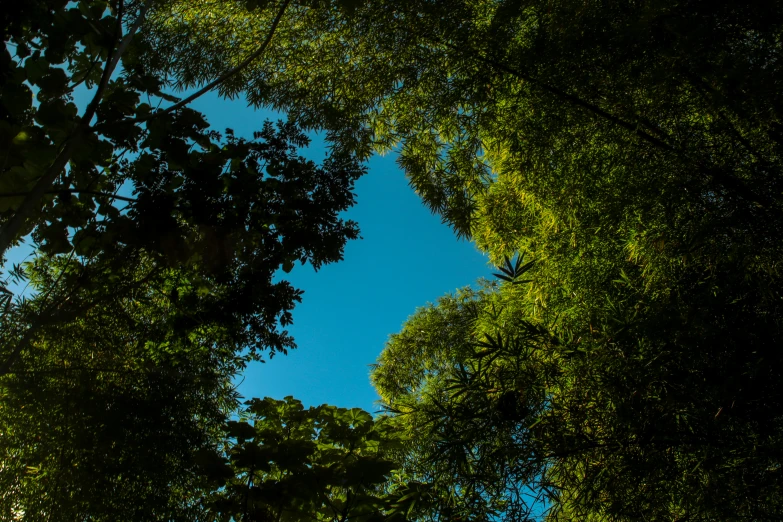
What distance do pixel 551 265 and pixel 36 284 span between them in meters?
2.61

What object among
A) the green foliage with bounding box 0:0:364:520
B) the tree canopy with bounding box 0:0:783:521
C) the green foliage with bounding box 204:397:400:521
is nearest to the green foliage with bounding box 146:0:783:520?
the tree canopy with bounding box 0:0:783:521

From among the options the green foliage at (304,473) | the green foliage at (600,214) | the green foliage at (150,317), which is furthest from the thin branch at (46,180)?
the green foliage at (600,214)

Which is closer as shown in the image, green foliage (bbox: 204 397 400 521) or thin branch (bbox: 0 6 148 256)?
thin branch (bbox: 0 6 148 256)

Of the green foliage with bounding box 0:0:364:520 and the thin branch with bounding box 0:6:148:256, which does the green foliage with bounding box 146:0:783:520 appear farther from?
the thin branch with bounding box 0:6:148:256

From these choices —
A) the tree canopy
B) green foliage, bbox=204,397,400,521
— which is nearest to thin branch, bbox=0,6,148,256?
the tree canopy

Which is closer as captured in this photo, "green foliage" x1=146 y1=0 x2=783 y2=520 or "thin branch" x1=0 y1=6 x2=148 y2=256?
"thin branch" x1=0 y1=6 x2=148 y2=256

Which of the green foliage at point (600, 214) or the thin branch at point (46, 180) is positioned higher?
the green foliage at point (600, 214)

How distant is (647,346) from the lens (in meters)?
2.02

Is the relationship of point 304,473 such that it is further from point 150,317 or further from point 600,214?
point 600,214

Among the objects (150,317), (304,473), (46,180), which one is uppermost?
(150,317)

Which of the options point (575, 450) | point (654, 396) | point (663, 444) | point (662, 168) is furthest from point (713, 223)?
point (575, 450)

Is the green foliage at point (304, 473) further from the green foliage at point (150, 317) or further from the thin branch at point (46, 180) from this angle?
the thin branch at point (46, 180)

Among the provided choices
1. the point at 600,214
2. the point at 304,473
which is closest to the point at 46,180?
the point at 304,473

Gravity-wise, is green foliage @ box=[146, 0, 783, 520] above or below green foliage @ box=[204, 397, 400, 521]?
above
